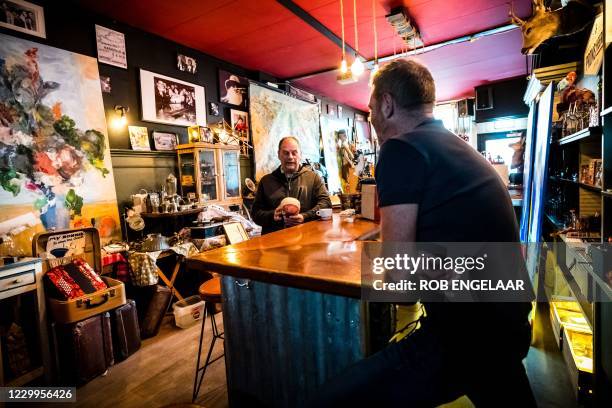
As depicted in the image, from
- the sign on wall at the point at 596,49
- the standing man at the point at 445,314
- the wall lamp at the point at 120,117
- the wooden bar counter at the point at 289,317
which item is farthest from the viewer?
the wall lamp at the point at 120,117

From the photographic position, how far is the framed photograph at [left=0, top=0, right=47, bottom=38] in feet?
9.33

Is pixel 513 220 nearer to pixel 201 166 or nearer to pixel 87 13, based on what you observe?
pixel 201 166

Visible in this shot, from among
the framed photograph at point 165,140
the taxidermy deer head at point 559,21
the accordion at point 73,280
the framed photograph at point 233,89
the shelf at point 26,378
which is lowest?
the shelf at point 26,378

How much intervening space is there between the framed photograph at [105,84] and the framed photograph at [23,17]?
1.91ft

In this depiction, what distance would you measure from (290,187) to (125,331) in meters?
1.99

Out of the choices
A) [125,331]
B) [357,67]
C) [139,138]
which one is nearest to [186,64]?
[139,138]

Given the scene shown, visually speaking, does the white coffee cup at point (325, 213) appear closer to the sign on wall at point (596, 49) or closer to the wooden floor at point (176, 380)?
the wooden floor at point (176, 380)

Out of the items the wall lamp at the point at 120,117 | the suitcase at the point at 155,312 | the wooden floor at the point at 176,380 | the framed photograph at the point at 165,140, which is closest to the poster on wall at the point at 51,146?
the wall lamp at the point at 120,117

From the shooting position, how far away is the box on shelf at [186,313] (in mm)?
3396

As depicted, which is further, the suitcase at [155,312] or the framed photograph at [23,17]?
the suitcase at [155,312]

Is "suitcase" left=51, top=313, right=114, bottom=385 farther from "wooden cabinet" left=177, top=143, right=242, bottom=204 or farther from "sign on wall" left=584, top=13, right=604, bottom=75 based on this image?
"sign on wall" left=584, top=13, right=604, bottom=75

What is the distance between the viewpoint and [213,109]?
4.89m

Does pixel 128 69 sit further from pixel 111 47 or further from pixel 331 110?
pixel 331 110

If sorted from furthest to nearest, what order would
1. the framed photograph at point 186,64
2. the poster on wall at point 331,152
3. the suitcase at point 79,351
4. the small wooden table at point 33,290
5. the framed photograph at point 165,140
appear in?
the poster on wall at point 331,152 → the framed photograph at point 186,64 → the framed photograph at point 165,140 → the suitcase at point 79,351 → the small wooden table at point 33,290
